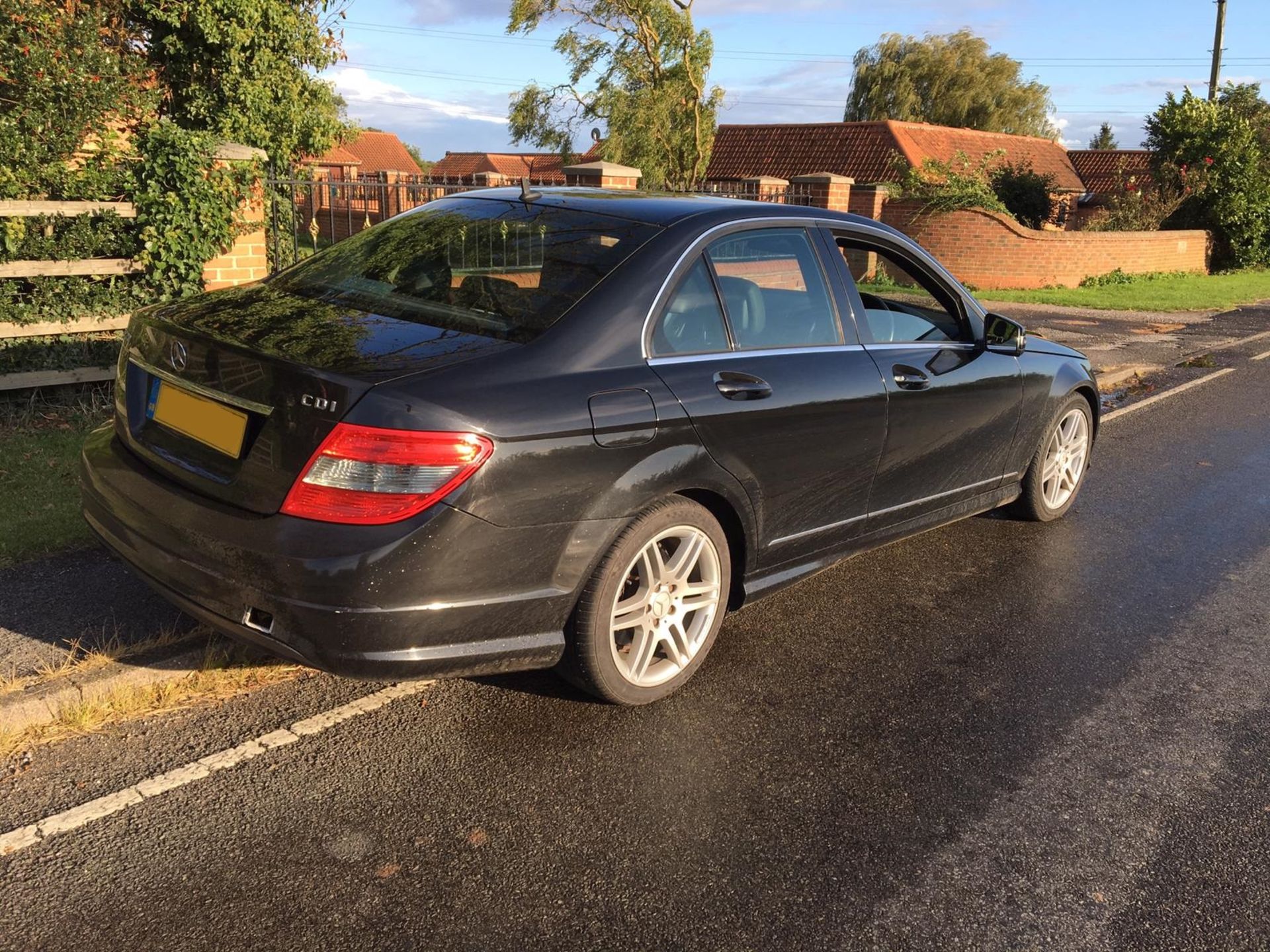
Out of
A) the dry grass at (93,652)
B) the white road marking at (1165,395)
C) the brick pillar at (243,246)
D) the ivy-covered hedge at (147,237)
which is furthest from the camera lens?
the white road marking at (1165,395)

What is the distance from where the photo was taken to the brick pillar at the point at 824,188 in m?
18.5

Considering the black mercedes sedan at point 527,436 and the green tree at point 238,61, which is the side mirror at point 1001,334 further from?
the green tree at point 238,61

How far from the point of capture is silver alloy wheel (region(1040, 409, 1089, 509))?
19.3 feet

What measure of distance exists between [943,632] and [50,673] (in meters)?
3.33

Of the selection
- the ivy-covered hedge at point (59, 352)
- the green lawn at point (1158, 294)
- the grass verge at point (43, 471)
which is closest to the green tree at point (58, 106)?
the ivy-covered hedge at point (59, 352)

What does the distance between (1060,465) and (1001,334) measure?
47.2 inches

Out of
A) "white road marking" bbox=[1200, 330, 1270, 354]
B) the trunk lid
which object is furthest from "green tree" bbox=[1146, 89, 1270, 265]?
the trunk lid

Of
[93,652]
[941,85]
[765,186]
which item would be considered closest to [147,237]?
[93,652]

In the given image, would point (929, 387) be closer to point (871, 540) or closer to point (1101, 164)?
point (871, 540)

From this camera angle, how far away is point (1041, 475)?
19.0 feet

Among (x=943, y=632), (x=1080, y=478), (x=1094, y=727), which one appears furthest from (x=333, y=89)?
(x=1094, y=727)

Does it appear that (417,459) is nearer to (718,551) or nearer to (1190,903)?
(718,551)

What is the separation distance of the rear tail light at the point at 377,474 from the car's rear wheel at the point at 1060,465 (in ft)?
12.3

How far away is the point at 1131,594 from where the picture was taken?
506 centimetres
